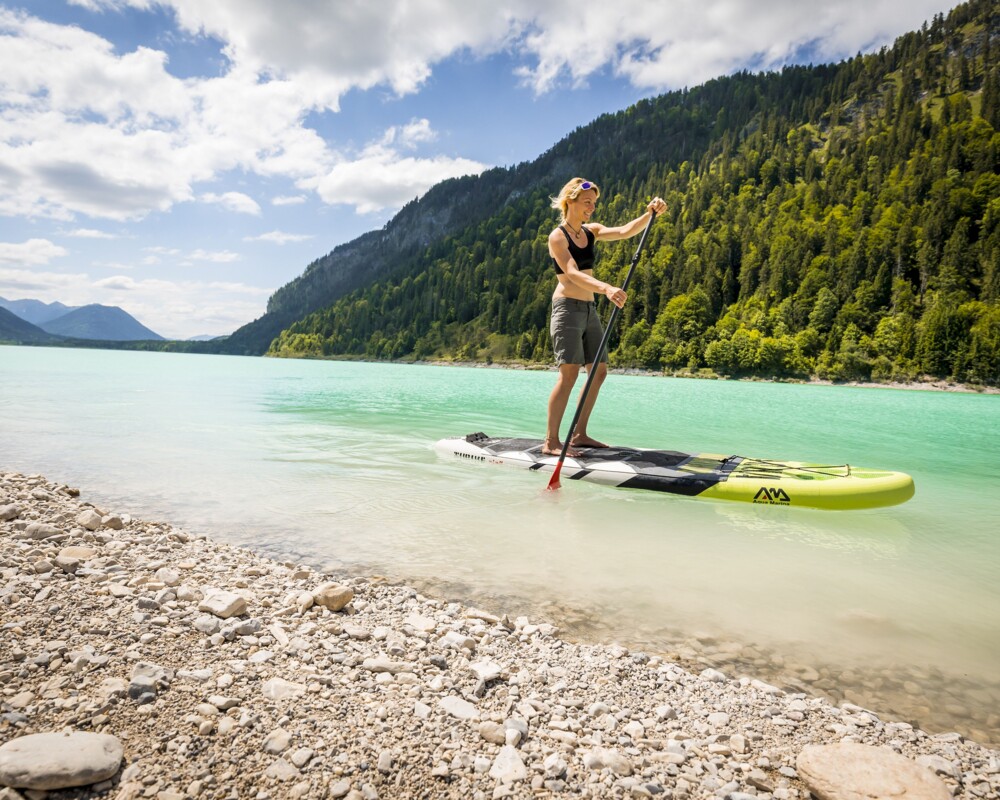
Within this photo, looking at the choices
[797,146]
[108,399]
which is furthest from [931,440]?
[797,146]

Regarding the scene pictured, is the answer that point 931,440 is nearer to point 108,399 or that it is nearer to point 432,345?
point 108,399

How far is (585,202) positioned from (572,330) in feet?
6.78

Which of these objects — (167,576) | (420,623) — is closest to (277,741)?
(420,623)

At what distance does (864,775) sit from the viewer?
7.53 feet

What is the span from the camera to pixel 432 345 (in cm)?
A: 19450

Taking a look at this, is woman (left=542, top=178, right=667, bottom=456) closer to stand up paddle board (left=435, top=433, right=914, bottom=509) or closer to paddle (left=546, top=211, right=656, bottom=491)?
paddle (left=546, top=211, right=656, bottom=491)

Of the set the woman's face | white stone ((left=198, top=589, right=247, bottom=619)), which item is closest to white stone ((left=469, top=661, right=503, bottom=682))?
white stone ((left=198, top=589, right=247, bottom=619))

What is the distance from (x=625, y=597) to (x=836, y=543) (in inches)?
127

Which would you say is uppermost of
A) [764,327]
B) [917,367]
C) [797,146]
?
[797,146]

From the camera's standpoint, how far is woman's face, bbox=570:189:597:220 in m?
8.43

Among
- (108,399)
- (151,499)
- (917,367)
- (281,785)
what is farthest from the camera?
(917,367)

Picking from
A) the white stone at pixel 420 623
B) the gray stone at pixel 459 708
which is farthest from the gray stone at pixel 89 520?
the gray stone at pixel 459 708

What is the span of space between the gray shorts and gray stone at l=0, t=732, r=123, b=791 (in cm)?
700

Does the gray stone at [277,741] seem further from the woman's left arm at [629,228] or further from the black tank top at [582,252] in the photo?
the woman's left arm at [629,228]
